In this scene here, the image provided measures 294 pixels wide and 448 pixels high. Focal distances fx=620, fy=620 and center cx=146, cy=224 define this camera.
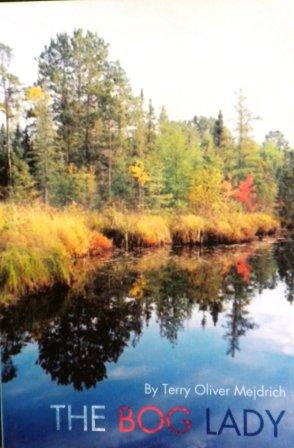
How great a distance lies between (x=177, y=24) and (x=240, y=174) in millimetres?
894

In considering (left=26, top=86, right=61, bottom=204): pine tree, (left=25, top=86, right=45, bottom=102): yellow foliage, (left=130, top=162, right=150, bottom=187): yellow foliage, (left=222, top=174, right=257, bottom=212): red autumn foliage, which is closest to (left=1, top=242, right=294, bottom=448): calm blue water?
(left=222, top=174, right=257, bottom=212): red autumn foliage

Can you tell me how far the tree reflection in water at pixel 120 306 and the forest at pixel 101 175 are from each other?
0.12 metres

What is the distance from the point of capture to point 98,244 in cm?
366

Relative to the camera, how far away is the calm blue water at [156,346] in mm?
3418

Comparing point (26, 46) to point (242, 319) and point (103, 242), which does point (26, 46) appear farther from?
point (242, 319)

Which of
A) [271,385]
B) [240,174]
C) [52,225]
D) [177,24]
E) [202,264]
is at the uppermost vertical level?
[177,24]

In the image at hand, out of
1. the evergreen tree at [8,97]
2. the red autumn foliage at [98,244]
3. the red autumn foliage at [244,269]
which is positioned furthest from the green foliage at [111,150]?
the red autumn foliage at [244,269]

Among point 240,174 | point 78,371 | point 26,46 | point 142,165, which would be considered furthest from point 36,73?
point 78,371

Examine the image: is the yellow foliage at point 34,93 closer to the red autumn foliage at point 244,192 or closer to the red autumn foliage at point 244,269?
the red autumn foliage at point 244,192

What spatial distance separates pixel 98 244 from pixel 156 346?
68 centimetres

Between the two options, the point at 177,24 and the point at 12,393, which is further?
the point at 12,393

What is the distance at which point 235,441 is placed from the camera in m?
3.42

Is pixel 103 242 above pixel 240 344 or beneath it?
above

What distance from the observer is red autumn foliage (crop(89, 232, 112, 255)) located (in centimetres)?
364
